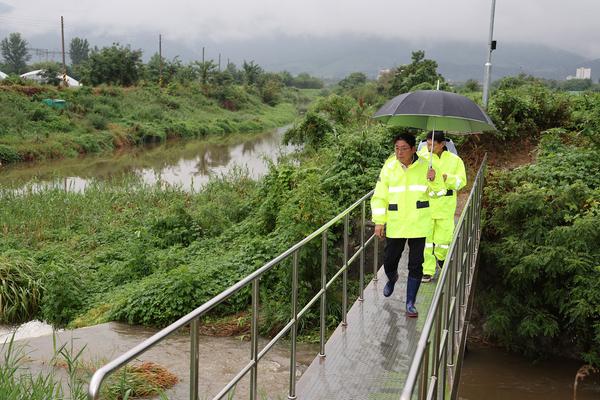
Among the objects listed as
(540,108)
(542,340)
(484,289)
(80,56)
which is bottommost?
A: (542,340)

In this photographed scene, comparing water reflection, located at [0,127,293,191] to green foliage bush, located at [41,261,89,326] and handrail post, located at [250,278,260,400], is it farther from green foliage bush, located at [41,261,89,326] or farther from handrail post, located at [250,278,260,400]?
handrail post, located at [250,278,260,400]

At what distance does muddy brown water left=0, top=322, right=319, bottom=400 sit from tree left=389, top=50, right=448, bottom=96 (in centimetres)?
2754

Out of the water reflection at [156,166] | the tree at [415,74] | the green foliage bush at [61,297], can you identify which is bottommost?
the green foliage bush at [61,297]

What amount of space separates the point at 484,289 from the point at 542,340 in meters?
1.05

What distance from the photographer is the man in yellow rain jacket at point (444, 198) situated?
5223 mm

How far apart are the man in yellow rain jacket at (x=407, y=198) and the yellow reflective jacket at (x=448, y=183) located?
148 mm

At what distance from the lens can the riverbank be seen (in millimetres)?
29197

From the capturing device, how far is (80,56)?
113812mm

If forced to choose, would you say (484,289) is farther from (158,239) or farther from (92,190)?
(92,190)

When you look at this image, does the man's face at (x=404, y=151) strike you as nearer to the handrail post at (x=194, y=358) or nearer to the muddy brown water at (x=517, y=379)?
the handrail post at (x=194, y=358)

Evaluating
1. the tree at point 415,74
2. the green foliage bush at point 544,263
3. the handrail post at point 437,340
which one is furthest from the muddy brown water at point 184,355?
the tree at point 415,74

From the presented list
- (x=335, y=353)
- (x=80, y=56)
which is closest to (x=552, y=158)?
(x=335, y=353)

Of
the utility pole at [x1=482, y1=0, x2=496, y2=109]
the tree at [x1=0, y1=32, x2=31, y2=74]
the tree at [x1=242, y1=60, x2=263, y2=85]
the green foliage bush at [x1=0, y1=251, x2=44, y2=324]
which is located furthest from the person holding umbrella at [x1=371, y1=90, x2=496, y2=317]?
the tree at [x1=0, y1=32, x2=31, y2=74]

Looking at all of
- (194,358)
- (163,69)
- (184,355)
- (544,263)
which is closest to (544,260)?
(544,263)
